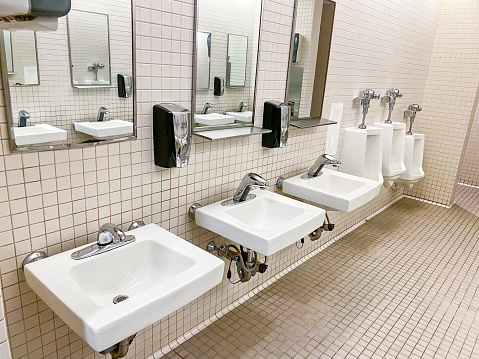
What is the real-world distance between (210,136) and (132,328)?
0.89 m

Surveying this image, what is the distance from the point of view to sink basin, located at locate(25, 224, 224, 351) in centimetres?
96

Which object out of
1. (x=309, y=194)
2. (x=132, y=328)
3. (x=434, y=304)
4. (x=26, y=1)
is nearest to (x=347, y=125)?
(x=309, y=194)

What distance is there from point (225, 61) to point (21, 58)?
88cm

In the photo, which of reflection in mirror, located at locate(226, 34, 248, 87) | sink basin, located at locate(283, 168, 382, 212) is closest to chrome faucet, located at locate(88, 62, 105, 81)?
reflection in mirror, located at locate(226, 34, 248, 87)

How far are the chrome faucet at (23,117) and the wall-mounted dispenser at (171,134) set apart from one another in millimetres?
467

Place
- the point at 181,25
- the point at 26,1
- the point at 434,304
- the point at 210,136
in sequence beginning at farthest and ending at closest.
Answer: the point at 434,304 → the point at 210,136 → the point at 181,25 → the point at 26,1

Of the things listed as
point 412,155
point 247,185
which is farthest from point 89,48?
point 412,155

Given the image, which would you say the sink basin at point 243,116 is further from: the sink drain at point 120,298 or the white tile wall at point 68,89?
the sink drain at point 120,298

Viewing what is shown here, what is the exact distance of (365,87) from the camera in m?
2.94

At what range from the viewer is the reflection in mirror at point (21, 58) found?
104 cm

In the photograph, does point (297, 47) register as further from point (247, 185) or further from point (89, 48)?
point (89, 48)

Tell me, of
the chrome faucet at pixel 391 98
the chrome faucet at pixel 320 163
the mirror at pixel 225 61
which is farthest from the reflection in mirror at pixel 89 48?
the chrome faucet at pixel 391 98

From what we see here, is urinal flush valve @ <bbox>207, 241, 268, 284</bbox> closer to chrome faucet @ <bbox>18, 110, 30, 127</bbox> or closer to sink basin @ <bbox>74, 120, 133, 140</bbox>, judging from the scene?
sink basin @ <bbox>74, 120, 133, 140</bbox>

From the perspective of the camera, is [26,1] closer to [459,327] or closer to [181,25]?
[181,25]
